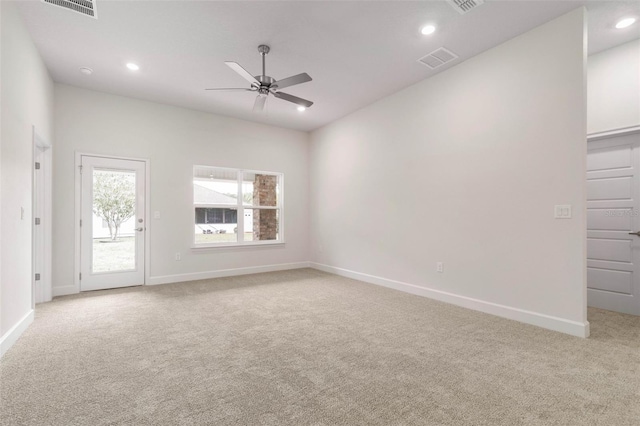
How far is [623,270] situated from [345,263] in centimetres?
381

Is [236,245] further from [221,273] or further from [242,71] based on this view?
[242,71]

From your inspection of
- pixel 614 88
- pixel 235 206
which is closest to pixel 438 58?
pixel 614 88

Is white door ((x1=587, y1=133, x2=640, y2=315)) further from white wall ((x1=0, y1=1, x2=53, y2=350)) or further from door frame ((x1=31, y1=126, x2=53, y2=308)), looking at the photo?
door frame ((x1=31, y1=126, x2=53, y2=308))

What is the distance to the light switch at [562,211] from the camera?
9.55ft

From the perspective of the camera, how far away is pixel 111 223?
4.76 metres

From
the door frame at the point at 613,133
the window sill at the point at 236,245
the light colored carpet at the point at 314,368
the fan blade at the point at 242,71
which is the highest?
the fan blade at the point at 242,71

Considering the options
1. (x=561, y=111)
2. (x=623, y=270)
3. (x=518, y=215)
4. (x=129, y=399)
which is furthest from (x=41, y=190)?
(x=623, y=270)

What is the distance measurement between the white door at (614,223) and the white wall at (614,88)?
0.21m

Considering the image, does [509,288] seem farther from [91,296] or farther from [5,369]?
[91,296]

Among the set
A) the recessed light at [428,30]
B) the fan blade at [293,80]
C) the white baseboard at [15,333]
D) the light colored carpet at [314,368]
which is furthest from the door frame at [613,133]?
the white baseboard at [15,333]

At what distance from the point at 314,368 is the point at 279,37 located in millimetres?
3244

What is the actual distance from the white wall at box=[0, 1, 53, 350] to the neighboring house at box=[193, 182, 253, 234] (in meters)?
2.49

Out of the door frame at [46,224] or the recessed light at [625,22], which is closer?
the recessed light at [625,22]

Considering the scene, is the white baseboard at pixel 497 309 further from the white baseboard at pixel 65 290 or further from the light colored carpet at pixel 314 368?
the white baseboard at pixel 65 290
